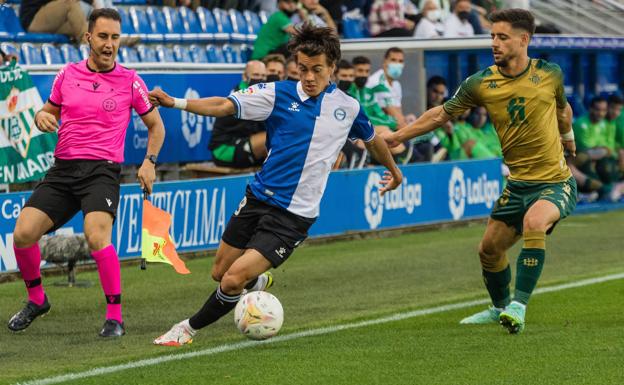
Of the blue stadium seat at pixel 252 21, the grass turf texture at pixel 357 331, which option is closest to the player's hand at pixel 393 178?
the grass turf texture at pixel 357 331

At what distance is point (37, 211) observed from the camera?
30.8 ft

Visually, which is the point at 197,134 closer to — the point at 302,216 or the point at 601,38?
the point at 302,216

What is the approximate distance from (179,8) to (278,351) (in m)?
10.7

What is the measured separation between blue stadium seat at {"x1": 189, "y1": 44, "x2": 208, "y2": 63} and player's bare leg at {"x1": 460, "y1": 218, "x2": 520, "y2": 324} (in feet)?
28.8

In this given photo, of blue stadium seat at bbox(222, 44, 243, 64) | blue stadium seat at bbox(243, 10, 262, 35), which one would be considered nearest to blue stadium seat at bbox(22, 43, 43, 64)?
blue stadium seat at bbox(222, 44, 243, 64)

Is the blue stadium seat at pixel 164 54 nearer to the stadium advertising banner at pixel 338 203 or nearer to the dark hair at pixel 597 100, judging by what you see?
the stadium advertising banner at pixel 338 203

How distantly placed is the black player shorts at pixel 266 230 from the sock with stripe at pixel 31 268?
154 cm

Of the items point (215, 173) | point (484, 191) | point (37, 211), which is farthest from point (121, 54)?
point (37, 211)

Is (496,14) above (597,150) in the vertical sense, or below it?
above

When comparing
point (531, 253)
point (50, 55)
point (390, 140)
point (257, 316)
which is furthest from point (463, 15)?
point (257, 316)

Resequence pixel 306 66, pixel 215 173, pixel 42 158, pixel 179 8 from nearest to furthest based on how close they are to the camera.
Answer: pixel 306 66 → pixel 42 158 → pixel 215 173 → pixel 179 8

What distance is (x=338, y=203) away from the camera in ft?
54.3

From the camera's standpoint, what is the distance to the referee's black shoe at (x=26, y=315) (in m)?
9.59

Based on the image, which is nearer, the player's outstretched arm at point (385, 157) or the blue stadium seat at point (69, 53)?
the player's outstretched arm at point (385, 157)
